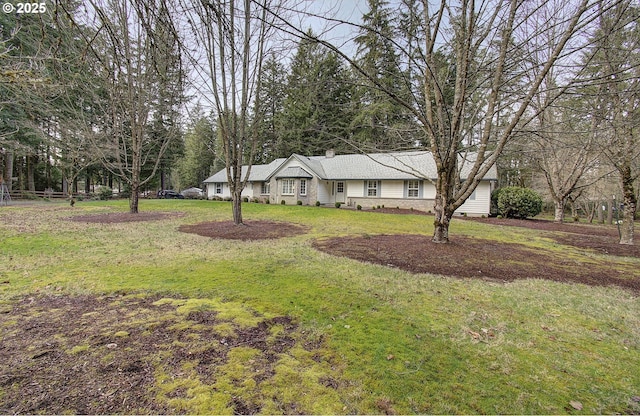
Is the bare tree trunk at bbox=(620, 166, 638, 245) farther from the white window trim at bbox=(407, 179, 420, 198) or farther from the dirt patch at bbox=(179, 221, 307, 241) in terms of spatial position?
the white window trim at bbox=(407, 179, 420, 198)

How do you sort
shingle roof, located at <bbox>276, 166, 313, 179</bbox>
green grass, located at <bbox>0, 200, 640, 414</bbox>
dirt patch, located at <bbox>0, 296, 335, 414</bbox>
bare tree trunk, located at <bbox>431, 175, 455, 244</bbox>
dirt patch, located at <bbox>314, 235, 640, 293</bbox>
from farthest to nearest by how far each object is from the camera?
shingle roof, located at <bbox>276, 166, 313, 179</bbox>
bare tree trunk, located at <bbox>431, 175, 455, 244</bbox>
dirt patch, located at <bbox>314, 235, 640, 293</bbox>
green grass, located at <bbox>0, 200, 640, 414</bbox>
dirt patch, located at <bbox>0, 296, 335, 414</bbox>

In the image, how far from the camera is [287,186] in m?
25.8

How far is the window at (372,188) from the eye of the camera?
2423 centimetres

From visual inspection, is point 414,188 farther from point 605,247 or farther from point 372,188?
point 605,247

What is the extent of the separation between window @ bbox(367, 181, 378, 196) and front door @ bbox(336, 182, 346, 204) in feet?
8.62

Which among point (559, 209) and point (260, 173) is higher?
point (260, 173)

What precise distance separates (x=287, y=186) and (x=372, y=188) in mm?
7654

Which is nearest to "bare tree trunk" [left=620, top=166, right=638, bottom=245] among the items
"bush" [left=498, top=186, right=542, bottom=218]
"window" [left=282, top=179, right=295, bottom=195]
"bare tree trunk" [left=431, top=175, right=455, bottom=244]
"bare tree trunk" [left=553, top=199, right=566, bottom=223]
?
"bare tree trunk" [left=431, top=175, right=455, bottom=244]

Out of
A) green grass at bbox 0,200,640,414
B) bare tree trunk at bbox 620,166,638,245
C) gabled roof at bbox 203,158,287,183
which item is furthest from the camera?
gabled roof at bbox 203,158,287,183

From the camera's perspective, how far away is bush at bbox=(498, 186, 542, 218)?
18453 mm

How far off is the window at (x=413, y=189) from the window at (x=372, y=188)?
108 inches

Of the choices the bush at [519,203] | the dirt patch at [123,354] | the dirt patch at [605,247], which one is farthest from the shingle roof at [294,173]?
the dirt patch at [123,354]

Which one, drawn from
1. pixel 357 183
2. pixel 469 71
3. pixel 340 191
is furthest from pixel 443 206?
pixel 340 191

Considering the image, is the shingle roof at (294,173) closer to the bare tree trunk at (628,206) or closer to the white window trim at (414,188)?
the white window trim at (414,188)
